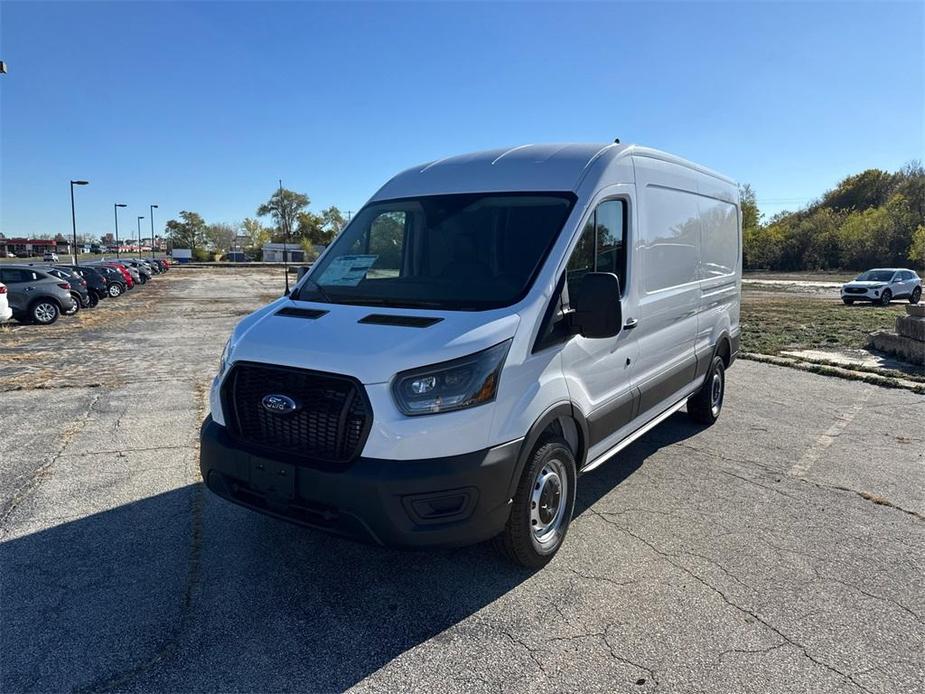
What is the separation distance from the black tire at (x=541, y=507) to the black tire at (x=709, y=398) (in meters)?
3.26

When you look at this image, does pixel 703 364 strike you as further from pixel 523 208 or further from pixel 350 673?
pixel 350 673

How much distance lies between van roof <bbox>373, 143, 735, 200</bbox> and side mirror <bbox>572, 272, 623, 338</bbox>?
2.61 feet

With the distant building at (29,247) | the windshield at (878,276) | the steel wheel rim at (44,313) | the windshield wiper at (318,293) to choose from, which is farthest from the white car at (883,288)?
the distant building at (29,247)

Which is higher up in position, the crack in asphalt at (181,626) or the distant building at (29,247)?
the distant building at (29,247)

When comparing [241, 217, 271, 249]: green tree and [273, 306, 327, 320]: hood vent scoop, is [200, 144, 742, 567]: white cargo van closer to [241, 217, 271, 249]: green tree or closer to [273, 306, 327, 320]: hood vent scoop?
[273, 306, 327, 320]: hood vent scoop

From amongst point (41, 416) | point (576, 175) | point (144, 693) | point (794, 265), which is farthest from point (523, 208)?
point (794, 265)

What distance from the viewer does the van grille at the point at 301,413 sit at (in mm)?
3082

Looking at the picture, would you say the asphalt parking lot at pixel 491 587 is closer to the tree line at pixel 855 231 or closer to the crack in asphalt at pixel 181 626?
the crack in asphalt at pixel 181 626

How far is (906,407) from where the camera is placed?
777 centimetres

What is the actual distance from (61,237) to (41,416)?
16895 cm

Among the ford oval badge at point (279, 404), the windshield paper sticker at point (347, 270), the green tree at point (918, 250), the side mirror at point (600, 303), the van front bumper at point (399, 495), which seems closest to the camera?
the van front bumper at point (399, 495)

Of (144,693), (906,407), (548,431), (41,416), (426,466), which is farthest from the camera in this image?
(906,407)

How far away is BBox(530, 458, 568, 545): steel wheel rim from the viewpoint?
140 inches

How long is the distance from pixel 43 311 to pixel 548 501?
18383 millimetres
